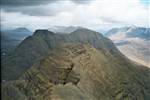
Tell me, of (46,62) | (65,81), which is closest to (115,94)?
(65,81)

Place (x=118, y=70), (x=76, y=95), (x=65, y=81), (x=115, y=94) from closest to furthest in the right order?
(x=76, y=95) → (x=65, y=81) → (x=115, y=94) → (x=118, y=70)

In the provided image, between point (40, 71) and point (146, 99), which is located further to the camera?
point (146, 99)

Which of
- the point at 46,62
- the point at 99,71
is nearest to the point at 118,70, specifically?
the point at 99,71

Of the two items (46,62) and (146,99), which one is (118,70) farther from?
(46,62)

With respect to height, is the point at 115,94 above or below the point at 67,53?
below

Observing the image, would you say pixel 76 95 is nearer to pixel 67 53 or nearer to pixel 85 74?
pixel 85 74

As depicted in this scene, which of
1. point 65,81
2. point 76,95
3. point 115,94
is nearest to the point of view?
point 76,95
